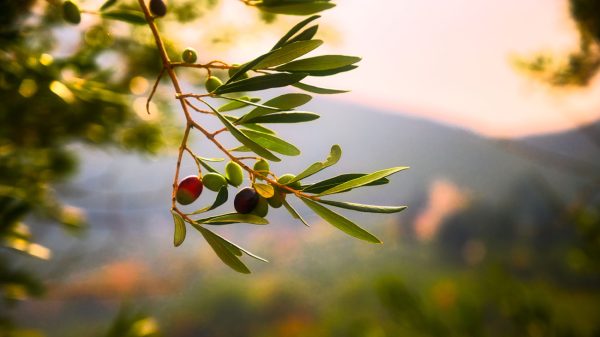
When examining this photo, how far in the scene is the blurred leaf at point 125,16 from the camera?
2.06ft

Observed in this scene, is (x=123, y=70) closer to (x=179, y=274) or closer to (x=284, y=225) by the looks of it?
(x=179, y=274)

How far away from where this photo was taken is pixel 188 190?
0.45m

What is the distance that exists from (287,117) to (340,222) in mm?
122

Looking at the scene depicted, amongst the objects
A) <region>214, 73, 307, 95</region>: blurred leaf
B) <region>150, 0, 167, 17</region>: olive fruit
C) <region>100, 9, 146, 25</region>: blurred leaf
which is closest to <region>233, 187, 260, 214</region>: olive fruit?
<region>214, 73, 307, 95</region>: blurred leaf

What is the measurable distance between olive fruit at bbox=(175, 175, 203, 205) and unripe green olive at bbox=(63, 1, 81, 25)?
0.24 metres

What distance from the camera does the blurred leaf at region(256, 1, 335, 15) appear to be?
417mm

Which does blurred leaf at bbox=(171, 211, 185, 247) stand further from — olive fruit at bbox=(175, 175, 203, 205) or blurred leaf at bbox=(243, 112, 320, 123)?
blurred leaf at bbox=(243, 112, 320, 123)

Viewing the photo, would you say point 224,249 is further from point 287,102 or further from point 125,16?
point 125,16

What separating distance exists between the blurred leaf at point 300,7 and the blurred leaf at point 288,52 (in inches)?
1.8

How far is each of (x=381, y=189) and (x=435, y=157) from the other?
2.05 meters

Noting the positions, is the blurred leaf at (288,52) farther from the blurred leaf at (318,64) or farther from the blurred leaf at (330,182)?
the blurred leaf at (330,182)

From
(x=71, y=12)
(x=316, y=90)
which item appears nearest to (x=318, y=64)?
(x=316, y=90)

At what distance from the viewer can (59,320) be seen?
782 centimetres

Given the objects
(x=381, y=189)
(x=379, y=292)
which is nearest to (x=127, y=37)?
(x=379, y=292)
